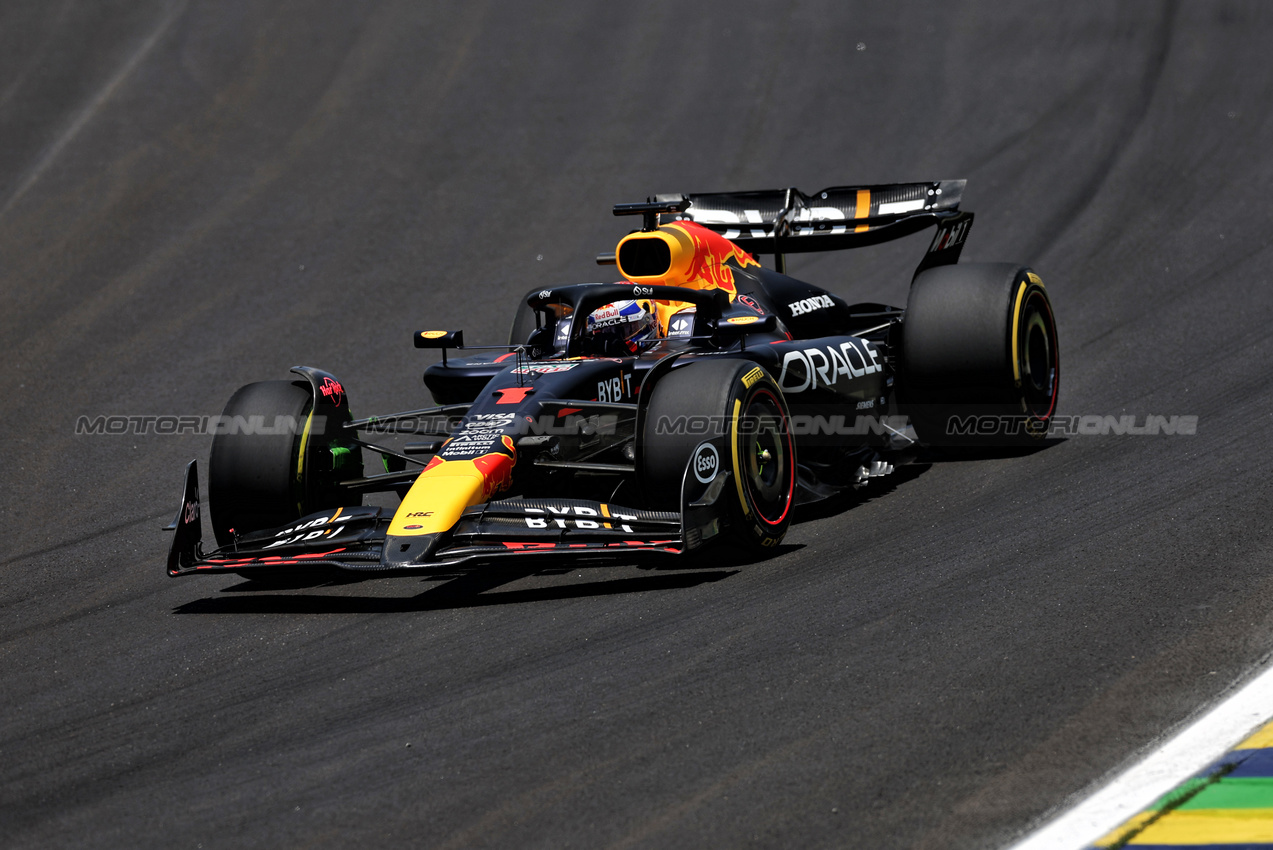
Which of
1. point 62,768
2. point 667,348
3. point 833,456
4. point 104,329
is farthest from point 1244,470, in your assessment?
point 104,329

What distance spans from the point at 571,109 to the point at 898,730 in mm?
15201

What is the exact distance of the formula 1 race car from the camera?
6105mm

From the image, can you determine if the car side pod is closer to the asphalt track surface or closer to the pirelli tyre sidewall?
the asphalt track surface

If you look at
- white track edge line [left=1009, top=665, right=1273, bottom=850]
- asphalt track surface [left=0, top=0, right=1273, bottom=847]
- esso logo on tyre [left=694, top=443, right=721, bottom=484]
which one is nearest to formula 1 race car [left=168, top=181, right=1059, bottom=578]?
esso logo on tyre [left=694, top=443, right=721, bottom=484]

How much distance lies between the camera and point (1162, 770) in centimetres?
371

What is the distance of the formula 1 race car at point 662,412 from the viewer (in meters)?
6.11

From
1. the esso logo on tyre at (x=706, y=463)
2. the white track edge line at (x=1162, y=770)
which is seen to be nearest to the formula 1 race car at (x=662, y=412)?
the esso logo on tyre at (x=706, y=463)

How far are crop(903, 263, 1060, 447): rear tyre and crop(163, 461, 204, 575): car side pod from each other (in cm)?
418

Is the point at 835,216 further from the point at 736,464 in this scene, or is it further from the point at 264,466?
the point at 264,466

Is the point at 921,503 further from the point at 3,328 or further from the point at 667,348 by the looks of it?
the point at 3,328

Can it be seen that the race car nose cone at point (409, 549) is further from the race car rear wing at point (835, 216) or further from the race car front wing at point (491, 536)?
the race car rear wing at point (835, 216)

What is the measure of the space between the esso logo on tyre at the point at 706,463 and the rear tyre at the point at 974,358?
2503mm

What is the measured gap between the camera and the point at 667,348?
25.8ft

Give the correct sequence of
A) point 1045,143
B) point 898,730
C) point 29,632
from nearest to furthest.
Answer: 1. point 898,730
2. point 29,632
3. point 1045,143
